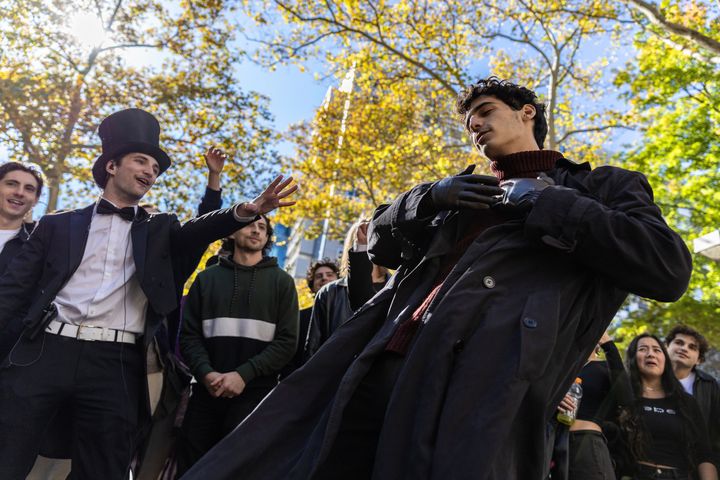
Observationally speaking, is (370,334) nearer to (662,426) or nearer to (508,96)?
(508,96)

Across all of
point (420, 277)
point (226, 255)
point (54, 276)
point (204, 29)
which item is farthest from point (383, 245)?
point (204, 29)

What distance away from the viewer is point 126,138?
4199 millimetres

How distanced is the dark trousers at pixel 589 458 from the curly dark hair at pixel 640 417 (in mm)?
496

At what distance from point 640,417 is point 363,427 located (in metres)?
4.26

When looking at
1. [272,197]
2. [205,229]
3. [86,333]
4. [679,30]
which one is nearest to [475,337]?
[272,197]

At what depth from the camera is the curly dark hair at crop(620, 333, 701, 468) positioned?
5371 mm

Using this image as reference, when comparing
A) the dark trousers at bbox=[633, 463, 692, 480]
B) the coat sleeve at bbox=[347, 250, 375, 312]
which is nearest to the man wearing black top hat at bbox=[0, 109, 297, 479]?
the coat sleeve at bbox=[347, 250, 375, 312]

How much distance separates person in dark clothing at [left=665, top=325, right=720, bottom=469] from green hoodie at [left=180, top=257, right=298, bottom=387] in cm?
383

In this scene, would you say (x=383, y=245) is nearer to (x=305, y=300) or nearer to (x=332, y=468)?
(x=332, y=468)

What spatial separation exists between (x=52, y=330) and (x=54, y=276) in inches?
12.5

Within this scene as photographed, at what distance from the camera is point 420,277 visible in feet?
7.38

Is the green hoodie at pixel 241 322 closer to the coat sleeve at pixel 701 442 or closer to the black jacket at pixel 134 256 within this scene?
the black jacket at pixel 134 256

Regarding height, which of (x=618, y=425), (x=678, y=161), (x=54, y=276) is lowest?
(x=618, y=425)

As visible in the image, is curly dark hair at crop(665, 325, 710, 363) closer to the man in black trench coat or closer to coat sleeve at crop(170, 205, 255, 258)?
coat sleeve at crop(170, 205, 255, 258)
